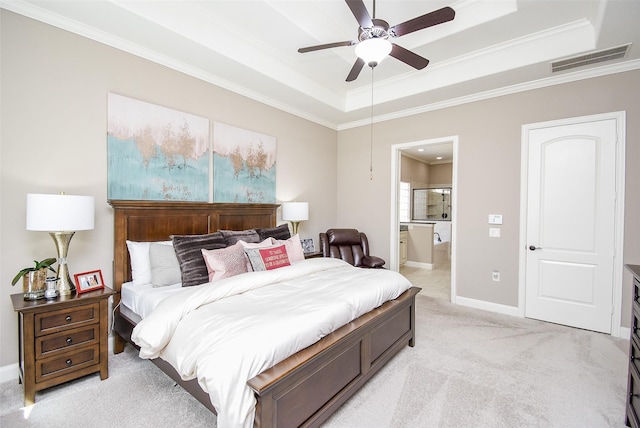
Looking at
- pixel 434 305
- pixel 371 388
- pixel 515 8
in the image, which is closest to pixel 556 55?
pixel 515 8

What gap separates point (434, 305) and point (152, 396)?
3457 millimetres

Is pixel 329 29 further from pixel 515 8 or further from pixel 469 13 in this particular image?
pixel 515 8

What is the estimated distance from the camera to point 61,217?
2.03 metres

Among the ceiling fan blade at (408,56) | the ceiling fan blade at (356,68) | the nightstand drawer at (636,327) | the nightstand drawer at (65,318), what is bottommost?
the nightstand drawer at (65,318)

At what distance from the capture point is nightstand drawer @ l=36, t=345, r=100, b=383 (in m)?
2.00

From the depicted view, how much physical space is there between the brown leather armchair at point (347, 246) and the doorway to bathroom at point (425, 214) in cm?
54

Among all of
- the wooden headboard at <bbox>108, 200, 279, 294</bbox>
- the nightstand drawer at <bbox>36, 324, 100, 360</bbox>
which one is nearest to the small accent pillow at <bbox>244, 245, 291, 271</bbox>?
the wooden headboard at <bbox>108, 200, 279, 294</bbox>

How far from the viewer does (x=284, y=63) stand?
12.0ft

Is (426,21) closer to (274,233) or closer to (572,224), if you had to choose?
(274,233)

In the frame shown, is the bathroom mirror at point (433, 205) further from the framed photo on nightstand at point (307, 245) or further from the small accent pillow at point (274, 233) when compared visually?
the small accent pillow at point (274, 233)

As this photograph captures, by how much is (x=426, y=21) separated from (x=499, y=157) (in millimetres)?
2438

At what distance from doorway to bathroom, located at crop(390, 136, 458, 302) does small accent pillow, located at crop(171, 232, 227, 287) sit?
3.15 m

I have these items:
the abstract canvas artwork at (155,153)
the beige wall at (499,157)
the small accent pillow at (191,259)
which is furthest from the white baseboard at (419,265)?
the small accent pillow at (191,259)

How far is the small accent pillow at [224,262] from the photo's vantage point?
8.50 feet
